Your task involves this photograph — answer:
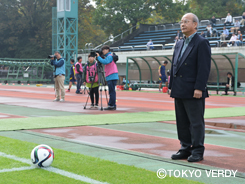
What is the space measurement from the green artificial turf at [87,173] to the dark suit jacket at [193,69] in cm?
135

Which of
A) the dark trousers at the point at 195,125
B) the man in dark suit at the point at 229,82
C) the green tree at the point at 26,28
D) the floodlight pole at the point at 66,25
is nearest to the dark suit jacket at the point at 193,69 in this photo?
the dark trousers at the point at 195,125

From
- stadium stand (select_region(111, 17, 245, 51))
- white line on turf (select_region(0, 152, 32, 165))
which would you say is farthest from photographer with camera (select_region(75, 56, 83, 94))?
stadium stand (select_region(111, 17, 245, 51))

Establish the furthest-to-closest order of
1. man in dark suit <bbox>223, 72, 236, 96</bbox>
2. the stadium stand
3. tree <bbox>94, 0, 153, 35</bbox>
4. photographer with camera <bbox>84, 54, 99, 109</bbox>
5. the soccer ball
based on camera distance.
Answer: tree <bbox>94, 0, 153, 35</bbox>
the stadium stand
man in dark suit <bbox>223, 72, 236, 96</bbox>
photographer with camera <bbox>84, 54, 99, 109</bbox>
the soccer ball

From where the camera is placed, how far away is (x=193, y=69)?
547cm

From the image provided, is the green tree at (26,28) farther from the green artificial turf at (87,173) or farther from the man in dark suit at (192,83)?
the green artificial turf at (87,173)

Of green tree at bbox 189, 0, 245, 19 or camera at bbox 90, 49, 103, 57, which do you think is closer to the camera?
camera at bbox 90, 49, 103, 57

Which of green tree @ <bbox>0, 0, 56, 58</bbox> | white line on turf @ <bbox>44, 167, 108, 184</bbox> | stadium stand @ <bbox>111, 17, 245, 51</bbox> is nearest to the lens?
white line on turf @ <bbox>44, 167, 108, 184</bbox>

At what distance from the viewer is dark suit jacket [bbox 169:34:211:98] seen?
5.36m

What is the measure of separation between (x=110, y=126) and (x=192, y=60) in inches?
155

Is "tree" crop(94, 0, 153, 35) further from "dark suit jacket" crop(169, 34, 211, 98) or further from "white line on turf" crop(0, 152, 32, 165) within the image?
"white line on turf" crop(0, 152, 32, 165)

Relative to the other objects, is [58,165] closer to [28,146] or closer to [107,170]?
[107,170]

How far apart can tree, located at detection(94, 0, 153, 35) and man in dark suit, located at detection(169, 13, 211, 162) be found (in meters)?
52.4

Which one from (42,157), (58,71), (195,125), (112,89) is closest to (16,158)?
(42,157)

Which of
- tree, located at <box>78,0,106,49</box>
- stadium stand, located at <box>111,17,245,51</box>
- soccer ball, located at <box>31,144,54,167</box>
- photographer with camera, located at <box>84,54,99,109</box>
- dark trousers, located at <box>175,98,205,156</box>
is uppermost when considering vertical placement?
tree, located at <box>78,0,106,49</box>
